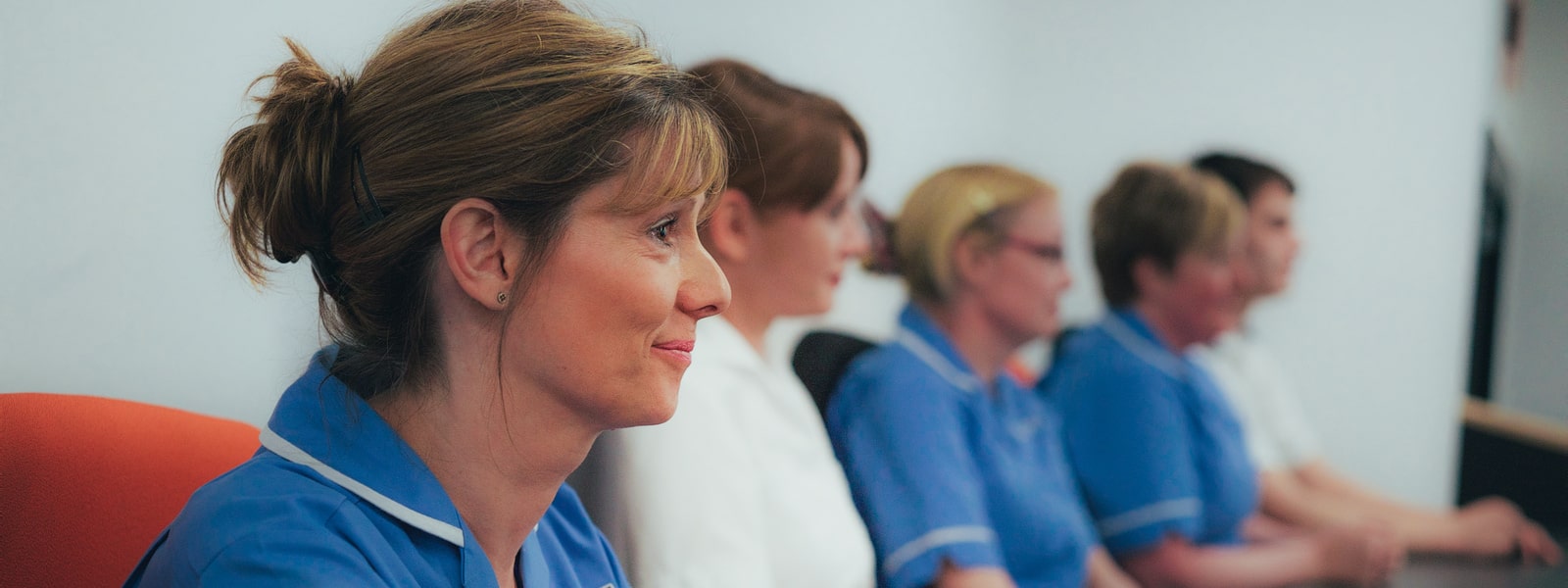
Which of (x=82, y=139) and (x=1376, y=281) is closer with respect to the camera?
(x=82, y=139)

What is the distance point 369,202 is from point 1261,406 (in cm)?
271

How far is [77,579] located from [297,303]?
0.39 m

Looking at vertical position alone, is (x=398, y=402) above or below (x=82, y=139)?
below

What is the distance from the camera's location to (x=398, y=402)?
3.04 ft

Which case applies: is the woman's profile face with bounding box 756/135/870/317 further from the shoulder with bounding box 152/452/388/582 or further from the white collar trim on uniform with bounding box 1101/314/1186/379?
the white collar trim on uniform with bounding box 1101/314/1186/379

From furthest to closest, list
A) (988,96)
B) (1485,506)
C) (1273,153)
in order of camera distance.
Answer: (1273,153), (988,96), (1485,506)

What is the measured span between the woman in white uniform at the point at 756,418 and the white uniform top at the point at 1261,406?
5.63ft

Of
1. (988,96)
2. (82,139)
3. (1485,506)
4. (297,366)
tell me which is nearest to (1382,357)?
(1485,506)

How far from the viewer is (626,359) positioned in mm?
928

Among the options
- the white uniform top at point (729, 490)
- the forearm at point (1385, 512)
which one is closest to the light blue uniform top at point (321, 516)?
the white uniform top at point (729, 490)

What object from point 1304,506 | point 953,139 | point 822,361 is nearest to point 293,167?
point 822,361

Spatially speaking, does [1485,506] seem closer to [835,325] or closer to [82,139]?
[835,325]

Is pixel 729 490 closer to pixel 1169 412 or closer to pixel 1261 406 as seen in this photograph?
pixel 1169 412

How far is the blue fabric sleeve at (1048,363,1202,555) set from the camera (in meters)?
2.27
